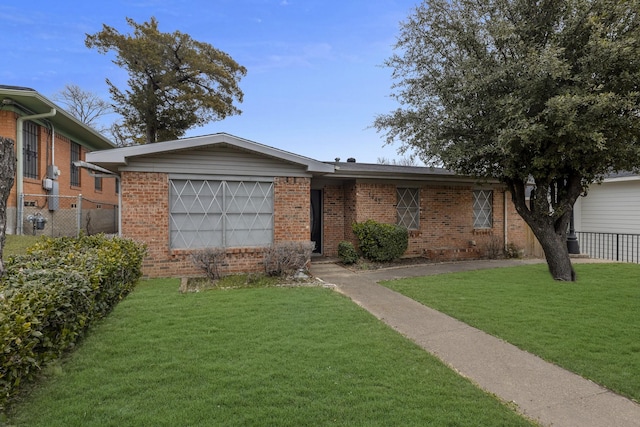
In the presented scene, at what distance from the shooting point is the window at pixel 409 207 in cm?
1157

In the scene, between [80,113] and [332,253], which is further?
[80,113]

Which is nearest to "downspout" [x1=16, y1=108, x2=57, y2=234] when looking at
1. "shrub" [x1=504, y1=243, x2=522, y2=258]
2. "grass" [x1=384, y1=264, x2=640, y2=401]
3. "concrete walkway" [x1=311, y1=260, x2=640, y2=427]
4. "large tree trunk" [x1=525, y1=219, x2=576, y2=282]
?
"concrete walkway" [x1=311, y1=260, x2=640, y2=427]

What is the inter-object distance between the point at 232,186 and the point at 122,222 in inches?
95.4

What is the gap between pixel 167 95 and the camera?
23141 millimetres

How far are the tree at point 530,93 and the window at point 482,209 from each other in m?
3.13

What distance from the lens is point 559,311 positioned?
565cm

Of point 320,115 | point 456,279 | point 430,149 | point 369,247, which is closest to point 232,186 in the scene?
point 369,247

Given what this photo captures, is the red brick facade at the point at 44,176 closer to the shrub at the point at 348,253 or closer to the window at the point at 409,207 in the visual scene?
the shrub at the point at 348,253

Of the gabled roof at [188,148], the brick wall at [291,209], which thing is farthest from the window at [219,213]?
the gabled roof at [188,148]

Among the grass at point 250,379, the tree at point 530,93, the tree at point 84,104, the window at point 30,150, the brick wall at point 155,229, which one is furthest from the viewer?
the tree at point 84,104

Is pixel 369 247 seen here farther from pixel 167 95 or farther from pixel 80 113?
pixel 80 113

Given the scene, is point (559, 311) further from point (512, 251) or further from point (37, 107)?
point (37, 107)

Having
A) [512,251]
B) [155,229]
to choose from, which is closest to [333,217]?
[155,229]

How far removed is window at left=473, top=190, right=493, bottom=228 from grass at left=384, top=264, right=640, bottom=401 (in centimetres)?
329
